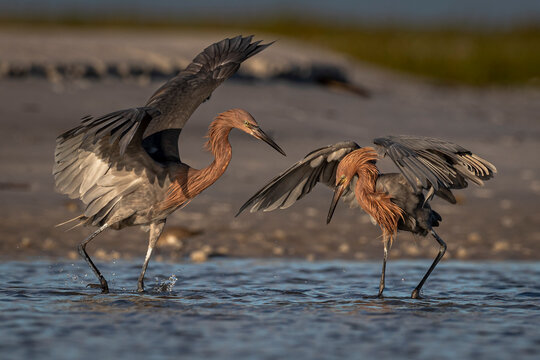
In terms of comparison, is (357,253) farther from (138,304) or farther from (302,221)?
(138,304)

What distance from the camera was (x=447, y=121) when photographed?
14.6 metres

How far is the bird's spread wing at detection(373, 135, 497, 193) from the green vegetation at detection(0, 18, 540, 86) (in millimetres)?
14935

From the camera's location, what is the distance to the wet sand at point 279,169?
846 centimetres

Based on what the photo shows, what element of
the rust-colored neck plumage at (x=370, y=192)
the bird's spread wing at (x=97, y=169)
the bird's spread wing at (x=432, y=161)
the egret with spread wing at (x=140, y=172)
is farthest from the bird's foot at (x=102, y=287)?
the bird's spread wing at (x=432, y=161)

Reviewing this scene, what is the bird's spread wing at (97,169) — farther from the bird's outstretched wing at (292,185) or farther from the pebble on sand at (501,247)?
the pebble on sand at (501,247)

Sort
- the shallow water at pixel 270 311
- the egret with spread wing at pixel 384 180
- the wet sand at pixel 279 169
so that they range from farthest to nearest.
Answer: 1. the wet sand at pixel 279 169
2. the egret with spread wing at pixel 384 180
3. the shallow water at pixel 270 311

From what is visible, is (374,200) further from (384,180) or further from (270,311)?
(270,311)

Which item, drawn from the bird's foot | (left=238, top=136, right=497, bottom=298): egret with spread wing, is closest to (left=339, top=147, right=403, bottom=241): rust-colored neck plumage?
(left=238, top=136, right=497, bottom=298): egret with spread wing

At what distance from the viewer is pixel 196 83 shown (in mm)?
7555

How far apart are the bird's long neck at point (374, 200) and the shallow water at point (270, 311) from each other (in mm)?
553

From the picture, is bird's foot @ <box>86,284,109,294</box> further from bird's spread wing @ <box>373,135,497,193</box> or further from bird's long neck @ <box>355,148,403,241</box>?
bird's spread wing @ <box>373,135,497,193</box>

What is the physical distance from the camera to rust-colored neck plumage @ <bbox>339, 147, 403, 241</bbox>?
6.73 metres

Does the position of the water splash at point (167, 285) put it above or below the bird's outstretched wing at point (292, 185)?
below

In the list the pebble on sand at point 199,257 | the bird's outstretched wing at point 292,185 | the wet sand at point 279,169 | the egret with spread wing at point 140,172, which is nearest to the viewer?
the egret with spread wing at point 140,172
